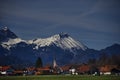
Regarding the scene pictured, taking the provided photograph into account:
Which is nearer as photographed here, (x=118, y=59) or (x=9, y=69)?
(x=9, y=69)

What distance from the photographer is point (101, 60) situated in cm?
16162

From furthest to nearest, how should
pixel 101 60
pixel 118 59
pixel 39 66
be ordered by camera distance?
pixel 101 60 → pixel 118 59 → pixel 39 66

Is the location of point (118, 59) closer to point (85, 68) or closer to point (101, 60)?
point (101, 60)

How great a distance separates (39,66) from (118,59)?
37925 mm

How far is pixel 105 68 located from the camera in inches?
4486

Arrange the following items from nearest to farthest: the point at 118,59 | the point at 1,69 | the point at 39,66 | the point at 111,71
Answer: the point at 111,71, the point at 1,69, the point at 39,66, the point at 118,59

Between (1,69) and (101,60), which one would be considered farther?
(101,60)

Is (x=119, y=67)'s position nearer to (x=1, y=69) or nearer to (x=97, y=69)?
(x=97, y=69)

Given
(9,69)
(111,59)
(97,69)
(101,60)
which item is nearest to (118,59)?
(111,59)

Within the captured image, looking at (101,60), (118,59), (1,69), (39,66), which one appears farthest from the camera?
(101,60)

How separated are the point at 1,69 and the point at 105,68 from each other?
37.9m

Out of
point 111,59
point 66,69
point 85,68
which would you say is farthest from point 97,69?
point 111,59

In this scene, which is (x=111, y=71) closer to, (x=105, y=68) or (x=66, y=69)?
(x=105, y=68)

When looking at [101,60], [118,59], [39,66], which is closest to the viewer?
[39,66]
